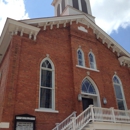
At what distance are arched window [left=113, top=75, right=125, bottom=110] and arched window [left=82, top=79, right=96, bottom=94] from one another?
2523 mm

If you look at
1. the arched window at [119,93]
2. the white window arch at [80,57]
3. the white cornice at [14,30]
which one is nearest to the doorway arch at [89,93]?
the white window arch at [80,57]

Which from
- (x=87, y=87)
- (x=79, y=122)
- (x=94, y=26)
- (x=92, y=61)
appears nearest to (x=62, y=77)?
(x=87, y=87)

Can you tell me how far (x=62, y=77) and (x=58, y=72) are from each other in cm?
45

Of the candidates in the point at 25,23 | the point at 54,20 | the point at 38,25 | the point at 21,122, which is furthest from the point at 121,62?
the point at 21,122

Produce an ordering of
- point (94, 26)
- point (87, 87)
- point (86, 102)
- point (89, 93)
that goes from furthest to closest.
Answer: point (94, 26)
point (87, 87)
point (86, 102)
point (89, 93)

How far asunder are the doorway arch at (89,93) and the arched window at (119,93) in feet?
7.32

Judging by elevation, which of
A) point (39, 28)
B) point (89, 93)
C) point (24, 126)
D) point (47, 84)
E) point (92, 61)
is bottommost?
point (24, 126)

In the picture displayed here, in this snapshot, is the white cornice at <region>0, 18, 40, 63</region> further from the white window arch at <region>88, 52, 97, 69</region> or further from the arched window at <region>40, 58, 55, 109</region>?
the white window arch at <region>88, 52, 97, 69</region>

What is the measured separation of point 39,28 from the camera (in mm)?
11766

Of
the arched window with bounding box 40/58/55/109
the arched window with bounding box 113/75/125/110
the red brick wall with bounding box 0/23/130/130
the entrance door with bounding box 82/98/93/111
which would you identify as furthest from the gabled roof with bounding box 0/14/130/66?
the entrance door with bounding box 82/98/93/111

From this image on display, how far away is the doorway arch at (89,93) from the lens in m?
12.5

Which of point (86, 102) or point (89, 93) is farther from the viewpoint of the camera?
point (86, 102)

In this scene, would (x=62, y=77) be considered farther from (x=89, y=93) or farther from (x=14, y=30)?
(x=14, y=30)

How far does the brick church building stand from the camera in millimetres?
9359
